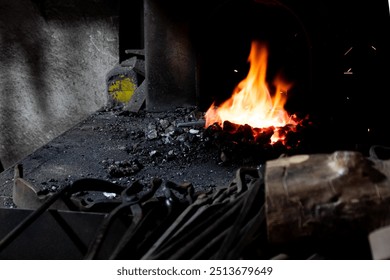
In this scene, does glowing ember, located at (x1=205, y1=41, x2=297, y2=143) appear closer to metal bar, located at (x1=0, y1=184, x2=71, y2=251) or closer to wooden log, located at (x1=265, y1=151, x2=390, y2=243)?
metal bar, located at (x1=0, y1=184, x2=71, y2=251)

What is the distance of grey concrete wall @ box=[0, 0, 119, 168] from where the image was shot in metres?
4.88

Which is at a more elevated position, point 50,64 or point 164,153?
point 50,64

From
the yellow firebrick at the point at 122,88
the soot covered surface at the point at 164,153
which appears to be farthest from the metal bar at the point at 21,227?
the yellow firebrick at the point at 122,88

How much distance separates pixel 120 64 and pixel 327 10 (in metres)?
1.97

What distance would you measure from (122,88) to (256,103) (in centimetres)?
131

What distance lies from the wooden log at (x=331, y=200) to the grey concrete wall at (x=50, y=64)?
3588mm

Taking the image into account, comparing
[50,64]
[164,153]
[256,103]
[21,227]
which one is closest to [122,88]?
[50,64]

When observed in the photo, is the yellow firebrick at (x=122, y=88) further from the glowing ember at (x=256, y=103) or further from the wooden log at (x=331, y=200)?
the wooden log at (x=331, y=200)

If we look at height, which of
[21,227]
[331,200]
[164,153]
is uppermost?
[331,200]

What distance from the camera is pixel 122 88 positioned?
15.1 feet

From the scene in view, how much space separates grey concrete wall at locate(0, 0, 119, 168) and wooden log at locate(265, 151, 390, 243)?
11.8 feet

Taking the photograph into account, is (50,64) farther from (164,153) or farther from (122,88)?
Result: (164,153)

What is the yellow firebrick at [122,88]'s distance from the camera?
459 cm

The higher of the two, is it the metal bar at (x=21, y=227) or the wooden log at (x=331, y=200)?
the wooden log at (x=331, y=200)
